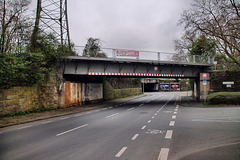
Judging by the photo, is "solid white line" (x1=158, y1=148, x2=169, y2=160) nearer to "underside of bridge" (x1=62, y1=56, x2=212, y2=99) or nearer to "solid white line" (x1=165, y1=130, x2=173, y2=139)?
"solid white line" (x1=165, y1=130, x2=173, y2=139)

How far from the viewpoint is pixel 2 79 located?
14.0 meters

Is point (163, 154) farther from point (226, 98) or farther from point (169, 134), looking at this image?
point (226, 98)

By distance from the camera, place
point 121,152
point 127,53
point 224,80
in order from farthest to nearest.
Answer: point 224,80 < point 127,53 < point 121,152

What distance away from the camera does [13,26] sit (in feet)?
57.0

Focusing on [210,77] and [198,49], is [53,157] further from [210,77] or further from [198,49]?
[198,49]

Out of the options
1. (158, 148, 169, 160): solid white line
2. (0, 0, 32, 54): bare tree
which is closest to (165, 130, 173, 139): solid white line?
(158, 148, 169, 160): solid white line

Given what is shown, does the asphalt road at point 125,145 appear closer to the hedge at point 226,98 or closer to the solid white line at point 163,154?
the solid white line at point 163,154

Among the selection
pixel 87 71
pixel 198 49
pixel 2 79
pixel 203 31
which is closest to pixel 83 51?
pixel 87 71

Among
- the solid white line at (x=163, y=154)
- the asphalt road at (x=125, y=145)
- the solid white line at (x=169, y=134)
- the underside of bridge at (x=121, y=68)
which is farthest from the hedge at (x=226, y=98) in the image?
the solid white line at (x=163, y=154)

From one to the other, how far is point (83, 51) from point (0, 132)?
13010 millimetres

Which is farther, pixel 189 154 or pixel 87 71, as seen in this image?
pixel 87 71

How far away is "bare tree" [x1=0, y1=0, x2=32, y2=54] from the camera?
53.6ft

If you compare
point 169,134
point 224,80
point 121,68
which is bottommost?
point 169,134

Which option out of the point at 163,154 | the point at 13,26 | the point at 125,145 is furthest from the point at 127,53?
the point at 163,154
